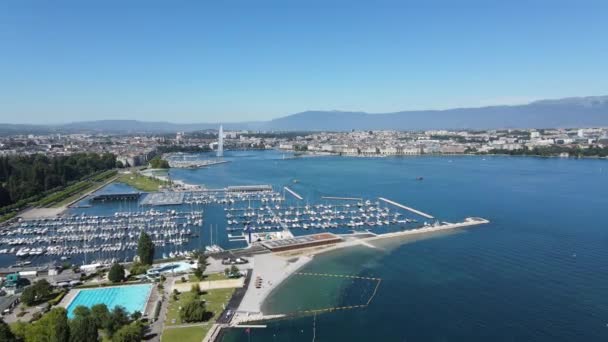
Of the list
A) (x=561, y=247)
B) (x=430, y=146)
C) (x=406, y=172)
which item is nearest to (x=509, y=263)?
(x=561, y=247)

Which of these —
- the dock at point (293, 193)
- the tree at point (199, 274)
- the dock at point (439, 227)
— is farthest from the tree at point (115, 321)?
the dock at point (293, 193)

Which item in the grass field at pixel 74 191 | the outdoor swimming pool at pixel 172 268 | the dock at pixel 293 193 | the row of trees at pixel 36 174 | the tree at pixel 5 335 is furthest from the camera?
the dock at pixel 293 193

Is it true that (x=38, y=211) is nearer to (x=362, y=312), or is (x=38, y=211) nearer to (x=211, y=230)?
(x=211, y=230)

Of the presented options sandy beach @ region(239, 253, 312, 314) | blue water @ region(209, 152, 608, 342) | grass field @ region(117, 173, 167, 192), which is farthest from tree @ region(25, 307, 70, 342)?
grass field @ region(117, 173, 167, 192)

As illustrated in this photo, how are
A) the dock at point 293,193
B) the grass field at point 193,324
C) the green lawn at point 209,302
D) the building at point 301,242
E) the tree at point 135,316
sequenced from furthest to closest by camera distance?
1. the dock at point 293,193
2. the building at point 301,242
3. the green lawn at point 209,302
4. the tree at point 135,316
5. the grass field at point 193,324

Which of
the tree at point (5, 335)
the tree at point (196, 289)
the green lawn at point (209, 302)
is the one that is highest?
the tree at point (5, 335)

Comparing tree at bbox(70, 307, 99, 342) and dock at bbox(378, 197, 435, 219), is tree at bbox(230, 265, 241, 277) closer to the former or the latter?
tree at bbox(70, 307, 99, 342)

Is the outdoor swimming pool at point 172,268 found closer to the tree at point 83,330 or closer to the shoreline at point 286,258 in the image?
the shoreline at point 286,258
